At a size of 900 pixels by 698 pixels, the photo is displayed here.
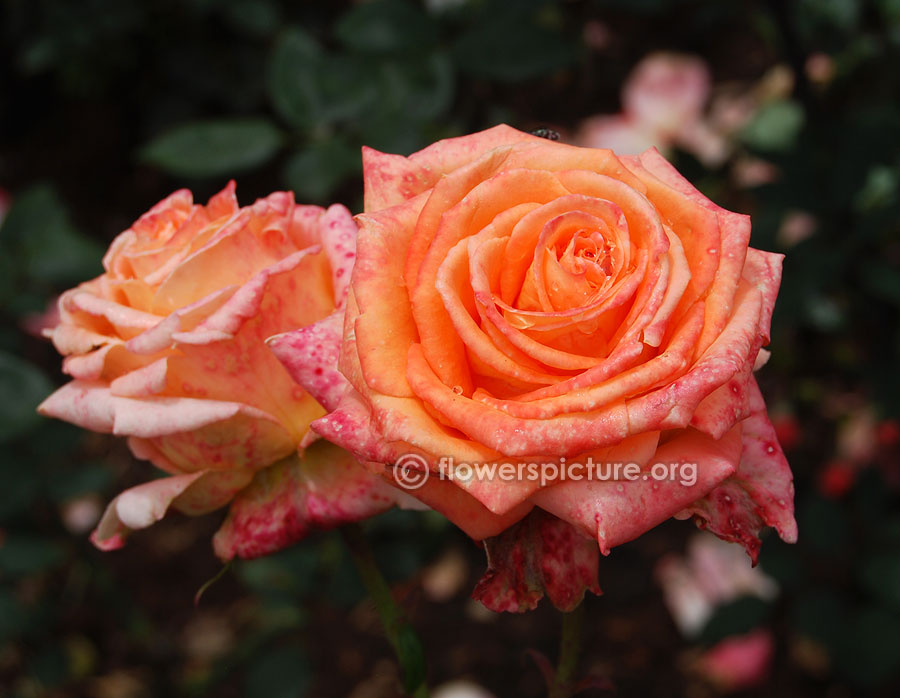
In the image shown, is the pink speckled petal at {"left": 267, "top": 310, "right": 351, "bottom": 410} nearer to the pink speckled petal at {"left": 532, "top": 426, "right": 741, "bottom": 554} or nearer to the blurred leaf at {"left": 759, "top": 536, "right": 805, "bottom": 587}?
the pink speckled petal at {"left": 532, "top": 426, "right": 741, "bottom": 554}

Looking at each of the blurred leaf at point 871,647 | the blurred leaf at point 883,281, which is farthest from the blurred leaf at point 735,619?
the blurred leaf at point 883,281

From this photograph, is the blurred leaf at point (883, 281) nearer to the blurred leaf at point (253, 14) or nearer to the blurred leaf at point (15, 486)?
the blurred leaf at point (15, 486)

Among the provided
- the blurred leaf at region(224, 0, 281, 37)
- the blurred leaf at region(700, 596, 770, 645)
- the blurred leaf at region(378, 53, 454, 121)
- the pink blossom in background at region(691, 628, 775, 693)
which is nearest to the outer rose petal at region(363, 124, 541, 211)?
the blurred leaf at region(378, 53, 454, 121)

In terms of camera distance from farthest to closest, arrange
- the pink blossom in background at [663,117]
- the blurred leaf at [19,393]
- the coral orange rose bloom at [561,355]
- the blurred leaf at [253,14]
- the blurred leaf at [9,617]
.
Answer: the blurred leaf at [253,14] → the pink blossom in background at [663,117] → the blurred leaf at [9,617] → the blurred leaf at [19,393] → the coral orange rose bloom at [561,355]

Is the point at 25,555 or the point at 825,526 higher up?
the point at 825,526

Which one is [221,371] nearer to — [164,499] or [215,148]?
[164,499]

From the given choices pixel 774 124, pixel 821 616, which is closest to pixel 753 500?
pixel 821 616

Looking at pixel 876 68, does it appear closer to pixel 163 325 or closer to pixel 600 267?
pixel 600 267
